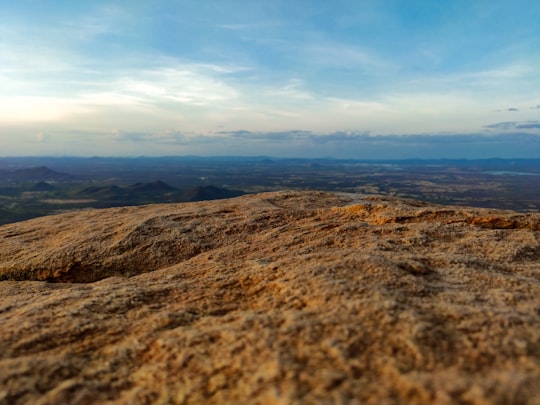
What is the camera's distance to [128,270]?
7.56 metres

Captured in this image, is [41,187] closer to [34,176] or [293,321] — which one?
[34,176]

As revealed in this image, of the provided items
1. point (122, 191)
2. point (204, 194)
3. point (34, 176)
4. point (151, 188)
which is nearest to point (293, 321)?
point (204, 194)

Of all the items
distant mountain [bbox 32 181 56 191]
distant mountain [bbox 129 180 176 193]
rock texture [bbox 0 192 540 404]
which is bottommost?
distant mountain [bbox 32 181 56 191]

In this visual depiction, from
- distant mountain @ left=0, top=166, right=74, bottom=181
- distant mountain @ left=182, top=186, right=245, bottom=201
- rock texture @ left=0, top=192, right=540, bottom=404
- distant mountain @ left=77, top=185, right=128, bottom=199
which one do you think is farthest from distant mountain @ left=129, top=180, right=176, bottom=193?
rock texture @ left=0, top=192, right=540, bottom=404

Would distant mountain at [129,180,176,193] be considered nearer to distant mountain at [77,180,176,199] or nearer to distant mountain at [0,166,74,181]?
distant mountain at [77,180,176,199]

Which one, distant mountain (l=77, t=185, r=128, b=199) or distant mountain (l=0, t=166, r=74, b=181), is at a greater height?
distant mountain (l=0, t=166, r=74, b=181)

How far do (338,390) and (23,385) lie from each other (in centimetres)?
265

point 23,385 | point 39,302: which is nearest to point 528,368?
point 23,385

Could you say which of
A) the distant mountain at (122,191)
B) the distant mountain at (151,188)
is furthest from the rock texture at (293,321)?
the distant mountain at (151,188)

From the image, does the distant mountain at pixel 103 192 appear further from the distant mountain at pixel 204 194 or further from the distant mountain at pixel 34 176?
the distant mountain at pixel 34 176

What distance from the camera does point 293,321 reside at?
13.0 ft

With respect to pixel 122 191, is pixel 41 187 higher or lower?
lower

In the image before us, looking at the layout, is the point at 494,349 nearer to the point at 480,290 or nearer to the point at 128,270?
the point at 480,290

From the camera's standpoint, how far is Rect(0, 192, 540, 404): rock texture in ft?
10.3
